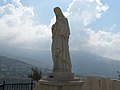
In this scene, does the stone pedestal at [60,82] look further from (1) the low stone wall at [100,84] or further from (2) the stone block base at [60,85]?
(1) the low stone wall at [100,84]

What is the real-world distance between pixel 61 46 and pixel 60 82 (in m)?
1.41

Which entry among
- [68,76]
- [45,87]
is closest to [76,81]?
[68,76]

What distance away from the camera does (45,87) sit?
10.4 metres

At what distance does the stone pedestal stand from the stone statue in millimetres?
268

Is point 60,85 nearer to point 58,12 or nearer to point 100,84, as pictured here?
point 58,12

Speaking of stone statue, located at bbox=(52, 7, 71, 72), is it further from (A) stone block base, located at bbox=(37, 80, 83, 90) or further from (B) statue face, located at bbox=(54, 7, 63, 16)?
(A) stone block base, located at bbox=(37, 80, 83, 90)

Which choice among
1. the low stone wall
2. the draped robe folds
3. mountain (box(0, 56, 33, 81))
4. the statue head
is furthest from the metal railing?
the statue head

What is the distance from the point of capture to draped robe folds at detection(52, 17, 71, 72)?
35.3ft

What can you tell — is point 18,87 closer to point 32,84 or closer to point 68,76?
point 32,84

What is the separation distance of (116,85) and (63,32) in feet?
22.2

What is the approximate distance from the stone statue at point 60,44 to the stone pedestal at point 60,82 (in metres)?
Result: 0.27

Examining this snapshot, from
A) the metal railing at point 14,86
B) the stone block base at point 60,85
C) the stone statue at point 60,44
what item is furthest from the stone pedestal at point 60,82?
the metal railing at point 14,86

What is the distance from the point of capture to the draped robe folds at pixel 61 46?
1077cm

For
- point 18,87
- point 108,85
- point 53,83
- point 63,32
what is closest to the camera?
point 53,83
